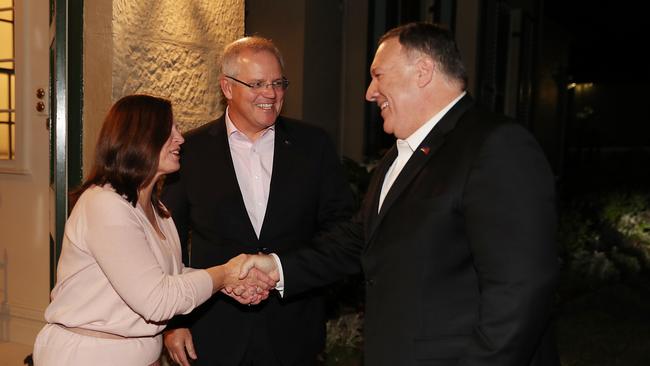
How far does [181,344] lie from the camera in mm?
2816

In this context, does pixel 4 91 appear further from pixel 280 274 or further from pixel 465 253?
pixel 465 253

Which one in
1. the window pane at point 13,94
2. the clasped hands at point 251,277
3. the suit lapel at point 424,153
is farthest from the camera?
the window pane at point 13,94

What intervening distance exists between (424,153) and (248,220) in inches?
39.0

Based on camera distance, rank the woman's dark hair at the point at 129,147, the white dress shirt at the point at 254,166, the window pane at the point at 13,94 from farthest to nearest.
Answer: the window pane at the point at 13,94
the white dress shirt at the point at 254,166
the woman's dark hair at the point at 129,147

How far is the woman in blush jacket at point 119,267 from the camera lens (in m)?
2.18

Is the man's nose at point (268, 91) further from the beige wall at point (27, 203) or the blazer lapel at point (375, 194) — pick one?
the beige wall at point (27, 203)

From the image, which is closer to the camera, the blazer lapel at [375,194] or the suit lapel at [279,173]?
the blazer lapel at [375,194]

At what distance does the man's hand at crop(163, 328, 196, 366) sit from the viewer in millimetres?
2812

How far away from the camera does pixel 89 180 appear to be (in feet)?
7.67

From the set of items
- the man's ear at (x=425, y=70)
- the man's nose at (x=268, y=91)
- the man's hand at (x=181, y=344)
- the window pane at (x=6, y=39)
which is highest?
the window pane at (x=6, y=39)

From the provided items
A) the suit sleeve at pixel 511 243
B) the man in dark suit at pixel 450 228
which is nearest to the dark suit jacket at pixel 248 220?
the man in dark suit at pixel 450 228

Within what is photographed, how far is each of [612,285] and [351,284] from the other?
3840 mm

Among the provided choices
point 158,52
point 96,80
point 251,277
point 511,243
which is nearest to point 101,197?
point 251,277

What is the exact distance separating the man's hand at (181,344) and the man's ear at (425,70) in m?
1.45
